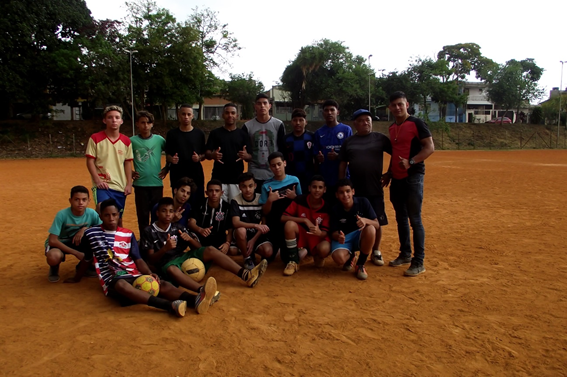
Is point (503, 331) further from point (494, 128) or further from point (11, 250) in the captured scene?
point (494, 128)

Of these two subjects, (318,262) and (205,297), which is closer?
(205,297)

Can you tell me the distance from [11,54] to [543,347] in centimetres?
3649

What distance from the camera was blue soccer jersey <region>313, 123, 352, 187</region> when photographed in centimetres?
597

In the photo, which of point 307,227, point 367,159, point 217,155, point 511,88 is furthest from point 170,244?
point 511,88

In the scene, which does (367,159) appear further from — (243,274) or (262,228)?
(243,274)

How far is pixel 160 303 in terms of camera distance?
13.1ft

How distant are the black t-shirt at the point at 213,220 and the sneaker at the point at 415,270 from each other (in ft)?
7.66

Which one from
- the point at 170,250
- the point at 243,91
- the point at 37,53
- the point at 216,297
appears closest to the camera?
the point at 216,297

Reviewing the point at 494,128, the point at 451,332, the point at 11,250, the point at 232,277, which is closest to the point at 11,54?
the point at 11,250

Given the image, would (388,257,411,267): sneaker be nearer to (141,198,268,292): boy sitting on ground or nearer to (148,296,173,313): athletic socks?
(141,198,268,292): boy sitting on ground

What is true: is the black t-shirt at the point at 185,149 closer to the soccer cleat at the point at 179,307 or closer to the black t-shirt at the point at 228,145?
the black t-shirt at the point at 228,145

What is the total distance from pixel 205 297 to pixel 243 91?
146 ft

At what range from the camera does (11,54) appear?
1198 inches

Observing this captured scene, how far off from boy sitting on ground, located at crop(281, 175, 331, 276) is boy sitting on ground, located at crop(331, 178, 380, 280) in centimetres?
15
